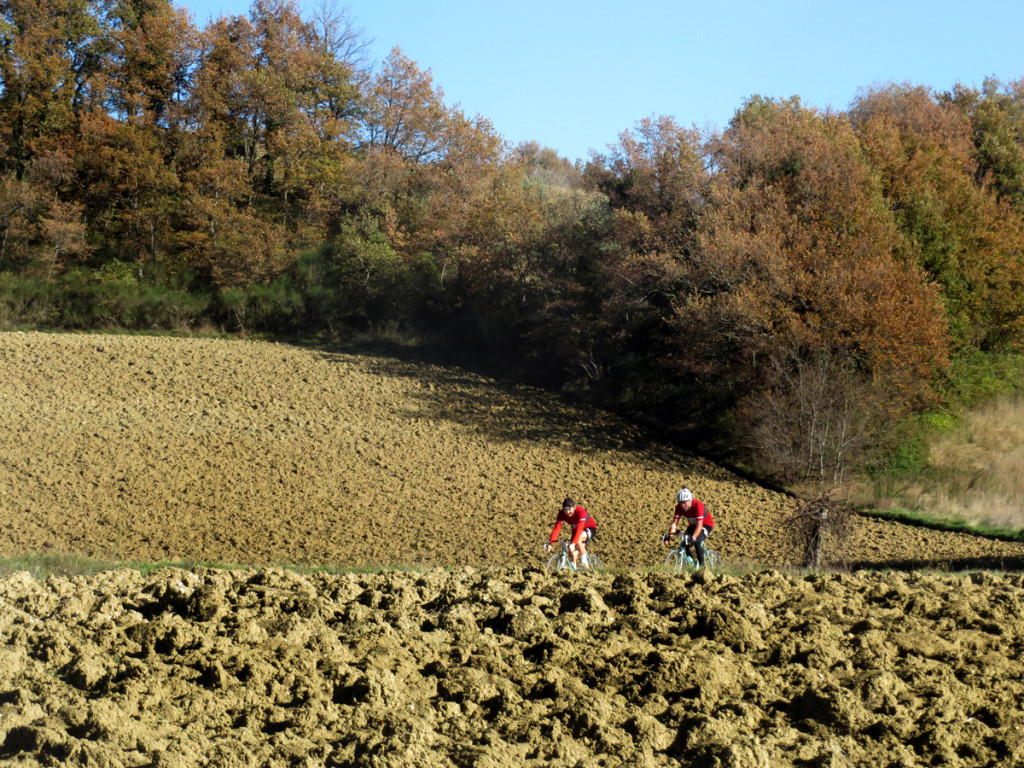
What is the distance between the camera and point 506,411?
97.7 ft

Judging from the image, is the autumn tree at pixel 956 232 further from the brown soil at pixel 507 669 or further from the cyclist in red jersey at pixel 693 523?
the brown soil at pixel 507 669

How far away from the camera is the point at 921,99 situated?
39.7m

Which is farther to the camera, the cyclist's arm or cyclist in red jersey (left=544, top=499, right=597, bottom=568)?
cyclist in red jersey (left=544, top=499, right=597, bottom=568)

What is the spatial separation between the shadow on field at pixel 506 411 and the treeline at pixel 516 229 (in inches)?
71.6

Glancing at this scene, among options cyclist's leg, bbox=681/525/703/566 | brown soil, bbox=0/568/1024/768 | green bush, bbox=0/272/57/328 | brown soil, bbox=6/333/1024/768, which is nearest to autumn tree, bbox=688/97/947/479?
cyclist's leg, bbox=681/525/703/566

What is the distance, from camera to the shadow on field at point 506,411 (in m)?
27.7

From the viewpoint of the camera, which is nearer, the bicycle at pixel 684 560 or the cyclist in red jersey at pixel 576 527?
the cyclist in red jersey at pixel 576 527

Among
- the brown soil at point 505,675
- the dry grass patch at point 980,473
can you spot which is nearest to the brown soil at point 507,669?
the brown soil at point 505,675

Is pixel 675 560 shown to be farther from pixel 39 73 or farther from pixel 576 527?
pixel 39 73

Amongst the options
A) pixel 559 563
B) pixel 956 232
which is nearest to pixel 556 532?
pixel 559 563

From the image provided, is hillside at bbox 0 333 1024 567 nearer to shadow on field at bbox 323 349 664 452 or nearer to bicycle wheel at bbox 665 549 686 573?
shadow on field at bbox 323 349 664 452

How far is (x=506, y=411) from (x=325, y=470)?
8257 millimetres

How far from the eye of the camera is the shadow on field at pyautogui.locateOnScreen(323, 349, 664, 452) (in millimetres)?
27703

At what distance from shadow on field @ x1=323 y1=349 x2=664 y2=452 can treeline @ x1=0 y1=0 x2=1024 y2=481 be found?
182cm
